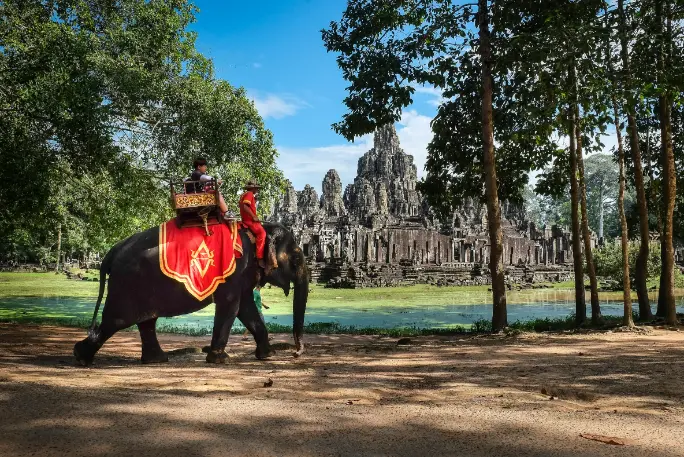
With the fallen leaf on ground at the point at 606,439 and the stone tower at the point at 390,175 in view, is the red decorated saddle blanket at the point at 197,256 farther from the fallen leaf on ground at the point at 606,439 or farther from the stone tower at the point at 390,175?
the stone tower at the point at 390,175

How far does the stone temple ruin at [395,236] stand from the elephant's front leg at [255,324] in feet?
92.1

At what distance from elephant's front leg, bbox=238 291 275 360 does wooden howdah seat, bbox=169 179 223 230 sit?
1272mm

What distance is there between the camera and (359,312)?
850 inches

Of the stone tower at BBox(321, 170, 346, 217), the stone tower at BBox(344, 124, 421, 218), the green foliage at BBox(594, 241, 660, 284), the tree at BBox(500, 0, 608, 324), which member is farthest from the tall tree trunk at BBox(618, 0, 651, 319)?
the stone tower at BBox(321, 170, 346, 217)

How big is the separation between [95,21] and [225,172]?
246 inches

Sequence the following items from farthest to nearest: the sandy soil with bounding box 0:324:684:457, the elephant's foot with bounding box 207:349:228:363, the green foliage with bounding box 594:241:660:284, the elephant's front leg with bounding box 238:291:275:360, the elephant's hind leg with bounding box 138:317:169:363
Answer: the green foliage with bounding box 594:241:660:284
the elephant's front leg with bounding box 238:291:275:360
the elephant's hind leg with bounding box 138:317:169:363
the elephant's foot with bounding box 207:349:228:363
the sandy soil with bounding box 0:324:684:457

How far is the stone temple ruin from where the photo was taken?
41031 mm

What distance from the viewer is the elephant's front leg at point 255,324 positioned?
8.08 metres

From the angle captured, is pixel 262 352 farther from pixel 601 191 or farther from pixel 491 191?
pixel 601 191

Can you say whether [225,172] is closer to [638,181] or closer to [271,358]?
[271,358]

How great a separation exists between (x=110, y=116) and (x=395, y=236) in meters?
33.2

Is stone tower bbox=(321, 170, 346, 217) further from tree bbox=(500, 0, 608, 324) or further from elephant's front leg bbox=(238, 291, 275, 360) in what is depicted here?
elephant's front leg bbox=(238, 291, 275, 360)

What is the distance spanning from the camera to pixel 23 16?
1411 cm

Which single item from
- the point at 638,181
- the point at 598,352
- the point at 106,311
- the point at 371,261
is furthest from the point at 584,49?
the point at 371,261
